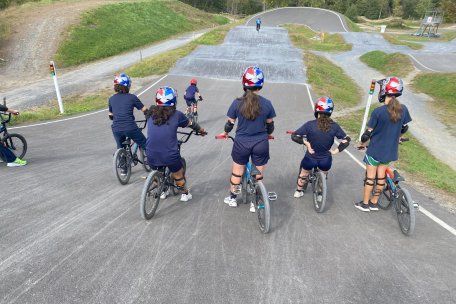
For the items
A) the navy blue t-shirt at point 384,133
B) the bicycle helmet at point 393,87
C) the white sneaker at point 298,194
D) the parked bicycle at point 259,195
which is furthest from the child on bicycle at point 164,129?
the bicycle helmet at point 393,87

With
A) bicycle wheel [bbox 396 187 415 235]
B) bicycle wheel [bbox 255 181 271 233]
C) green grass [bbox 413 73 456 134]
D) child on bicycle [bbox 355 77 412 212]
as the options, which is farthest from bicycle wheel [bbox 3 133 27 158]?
green grass [bbox 413 73 456 134]

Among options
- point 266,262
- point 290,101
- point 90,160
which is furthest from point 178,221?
point 290,101

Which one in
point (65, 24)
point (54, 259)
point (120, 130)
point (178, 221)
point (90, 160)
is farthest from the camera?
point (65, 24)

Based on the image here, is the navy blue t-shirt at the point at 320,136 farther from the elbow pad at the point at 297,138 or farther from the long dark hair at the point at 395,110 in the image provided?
the long dark hair at the point at 395,110

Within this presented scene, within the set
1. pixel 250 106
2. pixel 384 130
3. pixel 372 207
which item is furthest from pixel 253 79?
pixel 372 207

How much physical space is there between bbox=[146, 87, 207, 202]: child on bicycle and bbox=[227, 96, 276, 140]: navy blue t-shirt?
0.89 metres

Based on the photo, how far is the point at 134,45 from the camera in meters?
37.6

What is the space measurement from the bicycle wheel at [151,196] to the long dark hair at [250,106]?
1884mm

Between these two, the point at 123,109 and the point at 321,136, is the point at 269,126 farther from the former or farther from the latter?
the point at 123,109

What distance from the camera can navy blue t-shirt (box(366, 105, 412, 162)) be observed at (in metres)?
5.41

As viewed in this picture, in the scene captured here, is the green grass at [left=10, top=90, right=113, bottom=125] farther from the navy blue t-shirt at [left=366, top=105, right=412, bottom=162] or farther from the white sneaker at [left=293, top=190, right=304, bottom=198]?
the navy blue t-shirt at [left=366, top=105, right=412, bottom=162]

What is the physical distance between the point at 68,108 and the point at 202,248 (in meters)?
13.0

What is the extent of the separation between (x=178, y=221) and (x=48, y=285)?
2.19 m

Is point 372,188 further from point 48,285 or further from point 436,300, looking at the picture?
point 48,285
